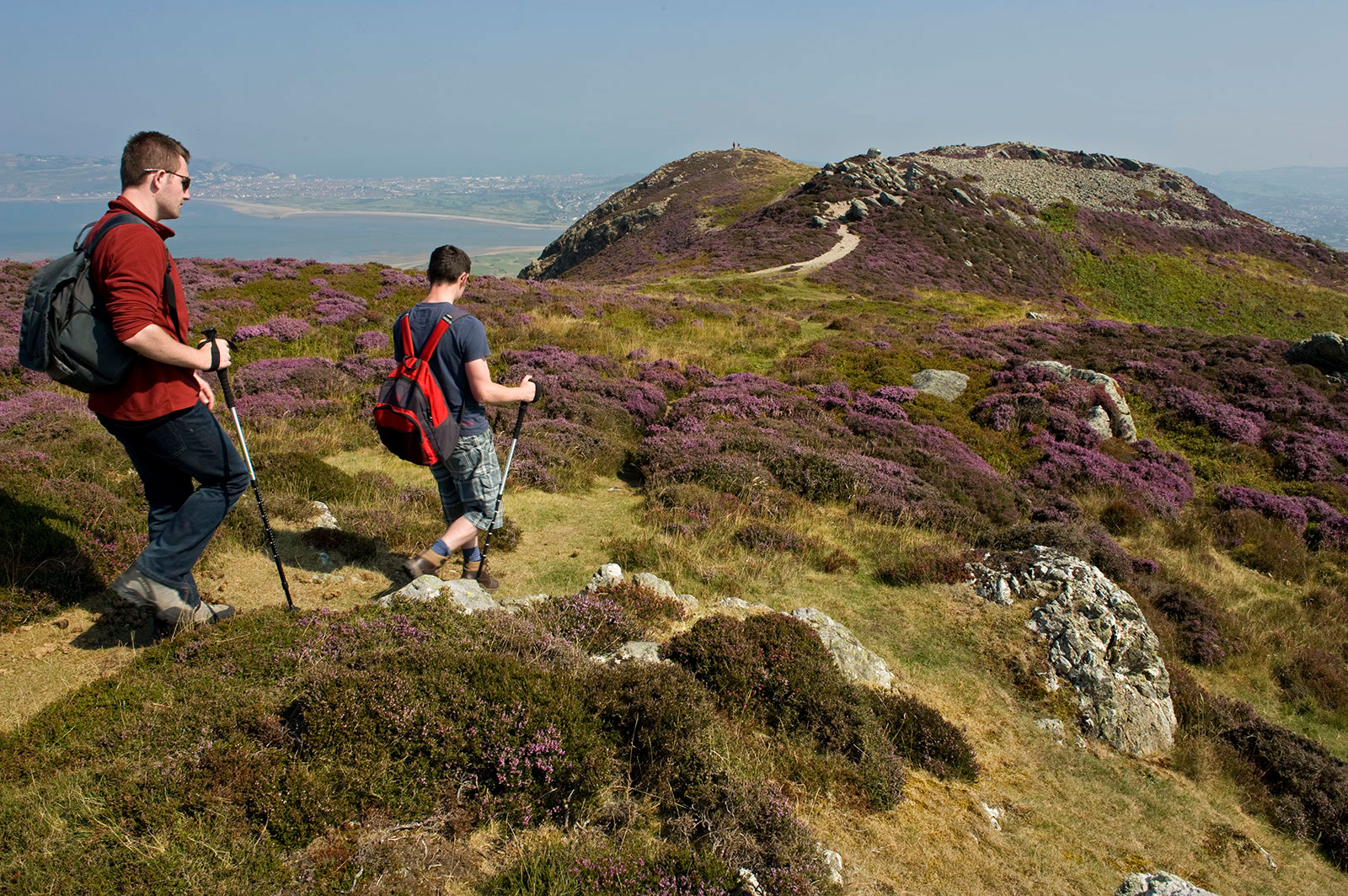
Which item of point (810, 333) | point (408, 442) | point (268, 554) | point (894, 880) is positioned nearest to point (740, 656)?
point (894, 880)

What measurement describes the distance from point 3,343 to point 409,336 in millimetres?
14660

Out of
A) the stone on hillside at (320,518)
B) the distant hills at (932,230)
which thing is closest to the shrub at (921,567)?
the stone on hillside at (320,518)

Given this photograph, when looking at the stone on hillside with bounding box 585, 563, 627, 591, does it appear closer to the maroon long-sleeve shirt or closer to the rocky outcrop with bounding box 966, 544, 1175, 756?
the maroon long-sleeve shirt

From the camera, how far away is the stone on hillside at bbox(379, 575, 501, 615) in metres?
5.67

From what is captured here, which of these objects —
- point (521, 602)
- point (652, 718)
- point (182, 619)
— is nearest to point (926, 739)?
point (652, 718)

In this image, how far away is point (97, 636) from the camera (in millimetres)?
5121

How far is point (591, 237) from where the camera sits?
236 feet

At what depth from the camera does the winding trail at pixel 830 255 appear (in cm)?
4362

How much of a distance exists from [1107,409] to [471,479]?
1890cm

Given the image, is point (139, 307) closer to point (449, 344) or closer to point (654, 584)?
point (449, 344)

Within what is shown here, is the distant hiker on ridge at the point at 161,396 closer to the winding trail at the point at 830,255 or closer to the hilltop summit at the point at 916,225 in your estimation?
the hilltop summit at the point at 916,225

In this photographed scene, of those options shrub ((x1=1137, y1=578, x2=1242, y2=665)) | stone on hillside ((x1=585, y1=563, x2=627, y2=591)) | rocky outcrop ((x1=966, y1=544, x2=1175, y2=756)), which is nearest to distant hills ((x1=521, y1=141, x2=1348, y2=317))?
shrub ((x1=1137, y1=578, x2=1242, y2=665))

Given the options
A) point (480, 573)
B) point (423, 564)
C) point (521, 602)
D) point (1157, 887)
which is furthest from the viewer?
point (480, 573)

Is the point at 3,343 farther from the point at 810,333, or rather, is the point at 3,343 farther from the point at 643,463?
the point at 810,333
